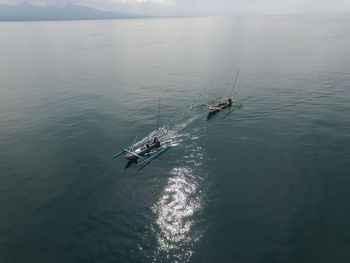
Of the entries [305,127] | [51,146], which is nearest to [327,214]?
[305,127]

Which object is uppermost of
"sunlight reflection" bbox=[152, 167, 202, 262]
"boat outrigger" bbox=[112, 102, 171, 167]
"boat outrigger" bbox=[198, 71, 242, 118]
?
"boat outrigger" bbox=[198, 71, 242, 118]

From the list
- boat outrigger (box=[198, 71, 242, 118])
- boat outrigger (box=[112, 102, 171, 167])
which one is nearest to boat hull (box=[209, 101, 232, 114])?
boat outrigger (box=[198, 71, 242, 118])

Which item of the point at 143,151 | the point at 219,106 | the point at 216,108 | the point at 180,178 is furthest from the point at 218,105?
the point at 180,178

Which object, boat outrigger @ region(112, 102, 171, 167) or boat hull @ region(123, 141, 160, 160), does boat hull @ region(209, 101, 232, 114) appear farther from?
boat hull @ region(123, 141, 160, 160)

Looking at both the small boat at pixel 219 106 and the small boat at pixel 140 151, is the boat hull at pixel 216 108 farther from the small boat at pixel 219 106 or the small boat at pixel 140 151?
the small boat at pixel 140 151

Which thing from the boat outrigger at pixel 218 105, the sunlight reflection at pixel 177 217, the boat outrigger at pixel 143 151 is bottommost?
the sunlight reflection at pixel 177 217

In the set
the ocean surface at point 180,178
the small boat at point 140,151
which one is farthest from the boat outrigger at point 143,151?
the ocean surface at point 180,178

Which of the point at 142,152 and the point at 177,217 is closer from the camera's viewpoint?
the point at 177,217

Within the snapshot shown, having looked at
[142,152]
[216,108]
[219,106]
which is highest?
[216,108]

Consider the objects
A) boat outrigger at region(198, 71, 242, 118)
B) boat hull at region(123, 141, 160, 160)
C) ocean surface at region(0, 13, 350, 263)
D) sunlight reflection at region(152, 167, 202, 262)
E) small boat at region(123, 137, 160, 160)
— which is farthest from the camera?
boat outrigger at region(198, 71, 242, 118)

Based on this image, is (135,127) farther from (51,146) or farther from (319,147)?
(319,147)

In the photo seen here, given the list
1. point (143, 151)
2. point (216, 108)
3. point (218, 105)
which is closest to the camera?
point (143, 151)

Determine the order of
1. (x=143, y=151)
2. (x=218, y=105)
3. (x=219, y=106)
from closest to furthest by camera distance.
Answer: (x=143, y=151) → (x=219, y=106) → (x=218, y=105)

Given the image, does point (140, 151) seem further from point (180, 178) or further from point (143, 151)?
point (180, 178)
